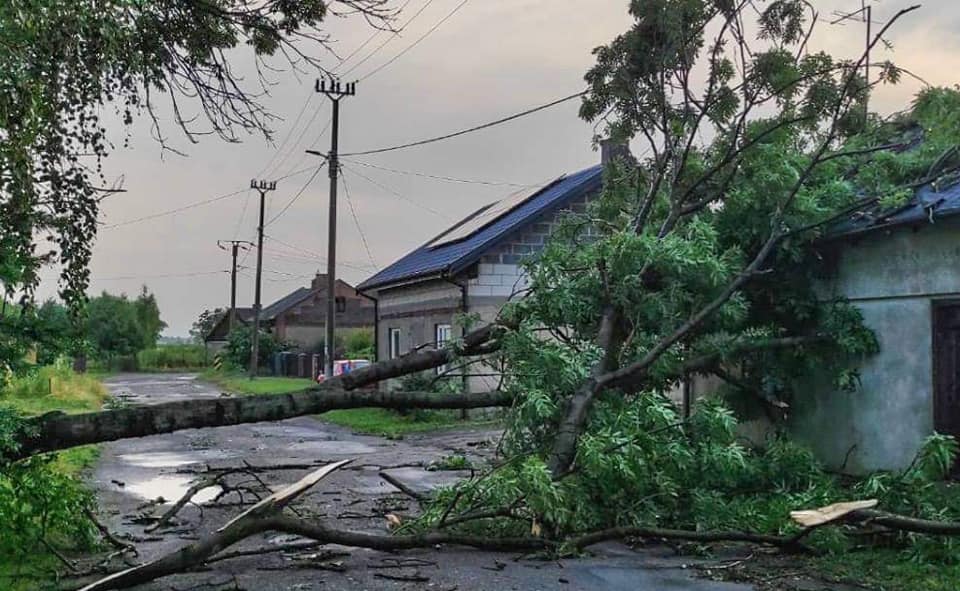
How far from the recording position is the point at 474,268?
2009 cm

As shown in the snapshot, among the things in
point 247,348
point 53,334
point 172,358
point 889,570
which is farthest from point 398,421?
point 172,358

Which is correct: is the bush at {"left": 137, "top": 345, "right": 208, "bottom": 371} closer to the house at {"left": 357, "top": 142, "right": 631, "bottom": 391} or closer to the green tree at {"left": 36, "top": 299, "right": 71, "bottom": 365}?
the house at {"left": 357, "top": 142, "right": 631, "bottom": 391}

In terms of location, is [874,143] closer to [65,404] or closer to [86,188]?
[86,188]

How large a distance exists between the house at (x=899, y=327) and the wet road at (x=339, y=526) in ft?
11.9

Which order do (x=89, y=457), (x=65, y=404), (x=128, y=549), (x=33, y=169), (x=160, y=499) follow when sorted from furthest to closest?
1. (x=65, y=404)
2. (x=89, y=457)
3. (x=160, y=499)
4. (x=128, y=549)
5. (x=33, y=169)

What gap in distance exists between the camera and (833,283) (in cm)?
1026

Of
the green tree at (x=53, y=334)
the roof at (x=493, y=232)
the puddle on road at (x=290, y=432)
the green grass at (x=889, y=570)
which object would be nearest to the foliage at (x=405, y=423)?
the puddle on road at (x=290, y=432)

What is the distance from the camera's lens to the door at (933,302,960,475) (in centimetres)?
885

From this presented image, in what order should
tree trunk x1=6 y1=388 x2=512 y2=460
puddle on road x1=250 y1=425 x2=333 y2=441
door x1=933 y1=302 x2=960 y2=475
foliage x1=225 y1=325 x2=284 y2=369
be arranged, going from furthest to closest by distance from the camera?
1. foliage x1=225 y1=325 x2=284 y2=369
2. puddle on road x1=250 y1=425 x2=333 y2=441
3. door x1=933 y1=302 x2=960 y2=475
4. tree trunk x1=6 y1=388 x2=512 y2=460

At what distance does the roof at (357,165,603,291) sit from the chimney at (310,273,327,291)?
35.7 m

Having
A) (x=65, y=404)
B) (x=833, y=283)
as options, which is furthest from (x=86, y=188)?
(x=65, y=404)

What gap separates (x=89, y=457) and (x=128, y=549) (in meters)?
8.07

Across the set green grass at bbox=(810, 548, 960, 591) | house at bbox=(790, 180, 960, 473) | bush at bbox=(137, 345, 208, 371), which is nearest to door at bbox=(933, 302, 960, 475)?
house at bbox=(790, 180, 960, 473)

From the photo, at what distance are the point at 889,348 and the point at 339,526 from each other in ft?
19.9
